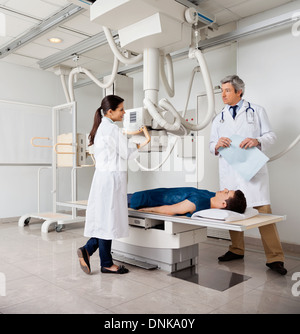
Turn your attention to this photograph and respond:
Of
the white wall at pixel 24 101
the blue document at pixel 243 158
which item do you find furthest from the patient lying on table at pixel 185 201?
the white wall at pixel 24 101

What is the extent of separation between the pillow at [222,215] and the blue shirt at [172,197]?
118 millimetres

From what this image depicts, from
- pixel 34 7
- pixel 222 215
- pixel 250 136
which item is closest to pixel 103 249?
pixel 222 215

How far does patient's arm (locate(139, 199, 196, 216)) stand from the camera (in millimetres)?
2309

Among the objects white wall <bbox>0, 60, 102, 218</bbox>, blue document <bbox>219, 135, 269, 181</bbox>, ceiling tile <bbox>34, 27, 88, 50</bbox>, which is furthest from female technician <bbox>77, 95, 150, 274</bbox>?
white wall <bbox>0, 60, 102, 218</bbox>

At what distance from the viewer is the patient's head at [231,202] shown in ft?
7.31

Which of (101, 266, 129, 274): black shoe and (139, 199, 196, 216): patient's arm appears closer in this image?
(139, 199, 196, 216): patient's arm

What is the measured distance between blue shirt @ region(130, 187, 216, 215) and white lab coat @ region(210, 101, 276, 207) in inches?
10.6

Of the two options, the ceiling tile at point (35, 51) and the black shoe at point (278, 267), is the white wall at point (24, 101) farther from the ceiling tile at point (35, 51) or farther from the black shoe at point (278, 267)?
the black shoe at point (278, 267)

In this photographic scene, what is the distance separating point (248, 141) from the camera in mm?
2469

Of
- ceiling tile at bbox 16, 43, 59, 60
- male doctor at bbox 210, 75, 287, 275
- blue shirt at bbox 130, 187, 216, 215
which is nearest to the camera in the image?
blue shirt at bbox 130, 187, 216, 215

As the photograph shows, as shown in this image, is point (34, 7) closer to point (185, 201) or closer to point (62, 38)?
point (62, 38)

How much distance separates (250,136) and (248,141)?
19 centimetres

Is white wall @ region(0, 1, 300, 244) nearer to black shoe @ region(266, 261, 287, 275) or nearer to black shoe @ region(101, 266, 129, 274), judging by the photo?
black shoe @ region(266, 261, 287, 275)

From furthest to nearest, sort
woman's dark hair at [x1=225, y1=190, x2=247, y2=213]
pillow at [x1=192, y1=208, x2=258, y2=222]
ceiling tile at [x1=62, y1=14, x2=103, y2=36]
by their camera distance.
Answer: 1. ceiling tile at [x1=62, y1=14, x2=103, y2=36]
2. woman's dark hair at [x1=225, y1=190, x2=247, y2=213]
3. pillow at [x1=192, y1=208, x2=258, y2=222]
